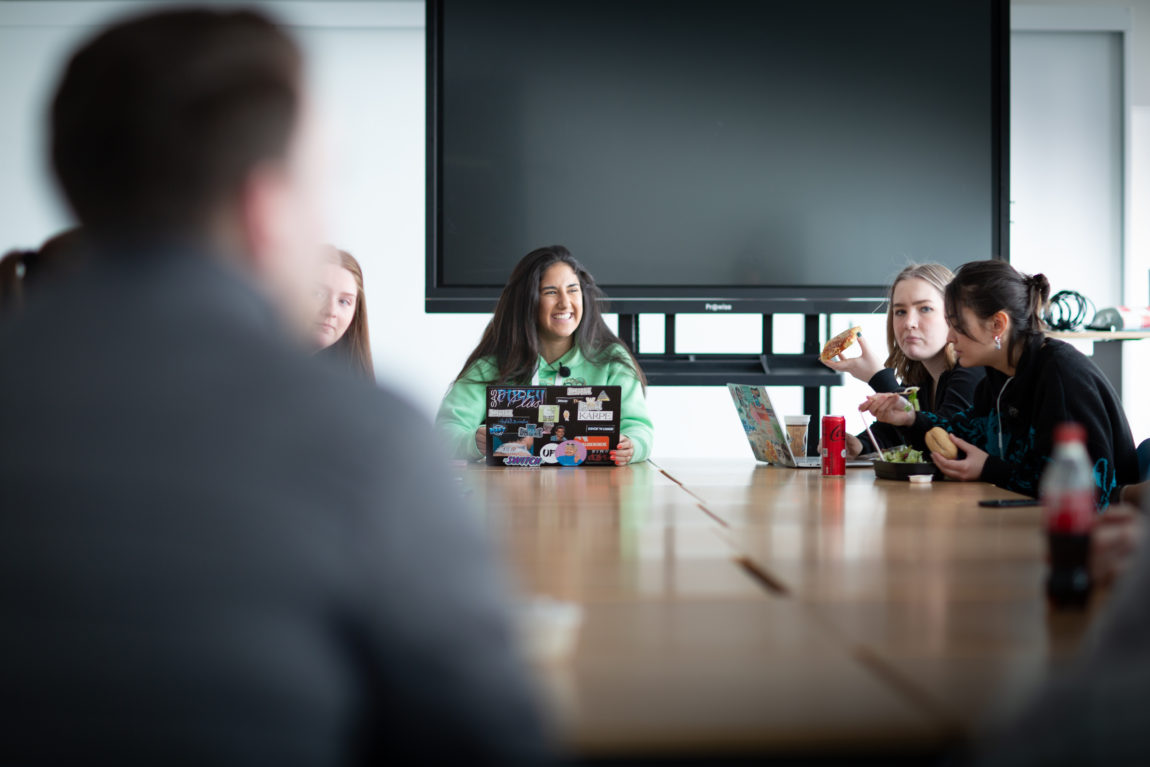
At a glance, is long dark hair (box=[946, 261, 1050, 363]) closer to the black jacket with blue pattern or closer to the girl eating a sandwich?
the black jacket with blue pattern

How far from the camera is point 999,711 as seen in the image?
0.80 metres

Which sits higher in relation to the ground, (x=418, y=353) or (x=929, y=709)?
(x=418, y=353)

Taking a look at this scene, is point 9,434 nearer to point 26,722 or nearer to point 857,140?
point 26,722

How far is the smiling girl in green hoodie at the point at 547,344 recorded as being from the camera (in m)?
3.10

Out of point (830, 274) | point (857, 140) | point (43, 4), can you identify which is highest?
point (43, 4)

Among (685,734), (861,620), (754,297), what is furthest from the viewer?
(754,297)

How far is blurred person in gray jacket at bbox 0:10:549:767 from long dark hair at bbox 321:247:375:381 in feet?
7.23

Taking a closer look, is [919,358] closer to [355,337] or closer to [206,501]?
[355,337]

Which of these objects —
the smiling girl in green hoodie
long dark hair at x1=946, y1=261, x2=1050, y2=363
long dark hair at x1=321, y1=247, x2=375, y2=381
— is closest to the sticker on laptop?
the smiling girl in green hoodie

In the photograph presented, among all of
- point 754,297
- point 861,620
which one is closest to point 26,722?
point 861,620

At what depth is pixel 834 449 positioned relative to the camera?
2457 millimetres

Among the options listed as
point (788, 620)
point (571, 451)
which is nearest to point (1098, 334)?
point (571, 451)

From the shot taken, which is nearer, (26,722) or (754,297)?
(26,722)

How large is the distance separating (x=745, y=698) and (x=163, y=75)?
67 cm
